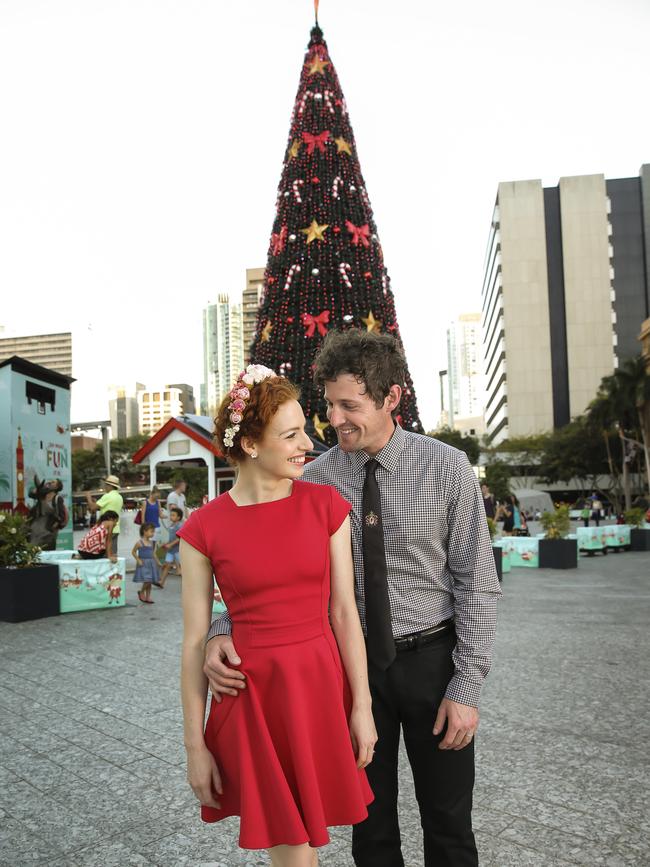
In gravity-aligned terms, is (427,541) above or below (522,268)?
below

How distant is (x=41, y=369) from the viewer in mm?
12750

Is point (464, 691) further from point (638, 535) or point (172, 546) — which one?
point (638, 535)

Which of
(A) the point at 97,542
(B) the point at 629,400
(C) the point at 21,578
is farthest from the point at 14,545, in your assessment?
(B) the point at 629,400

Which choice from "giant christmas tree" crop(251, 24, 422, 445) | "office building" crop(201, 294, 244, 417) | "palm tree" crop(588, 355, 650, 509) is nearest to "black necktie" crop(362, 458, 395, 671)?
"giant christmas tree" crop(251, 24, 422, 445)

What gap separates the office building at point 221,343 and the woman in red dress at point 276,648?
10964 cm

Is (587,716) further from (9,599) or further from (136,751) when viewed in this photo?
(9,599)

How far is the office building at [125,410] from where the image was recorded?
6176 inches

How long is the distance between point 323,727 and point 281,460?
0.75 metres

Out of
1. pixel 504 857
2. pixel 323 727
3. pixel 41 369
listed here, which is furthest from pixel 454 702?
pixel 41 369

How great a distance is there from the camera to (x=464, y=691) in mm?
2182

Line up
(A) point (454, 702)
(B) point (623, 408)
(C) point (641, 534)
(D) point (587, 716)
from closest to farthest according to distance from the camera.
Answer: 1. (A) point (454, 702)
2. (D) point (587, 716)
3. (C) point (641, 534)
4. (B) point (623, 408)

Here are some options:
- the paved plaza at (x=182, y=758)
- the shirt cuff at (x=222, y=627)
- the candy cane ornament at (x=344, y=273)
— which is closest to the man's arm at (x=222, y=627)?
the shirt cuff at (x=222, y=627)

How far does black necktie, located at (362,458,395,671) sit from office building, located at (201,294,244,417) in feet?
359

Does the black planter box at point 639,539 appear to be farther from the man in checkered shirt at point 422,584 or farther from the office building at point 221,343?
the office building at point 221,343
